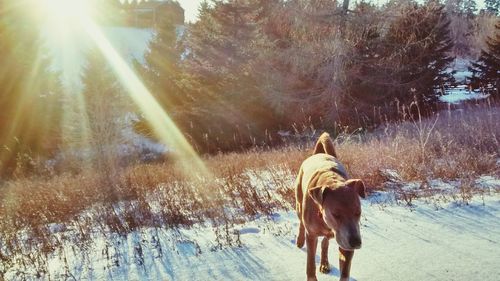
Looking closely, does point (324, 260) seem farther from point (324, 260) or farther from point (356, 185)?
point (356, 185)

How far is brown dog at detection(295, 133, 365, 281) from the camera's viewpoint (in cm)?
275

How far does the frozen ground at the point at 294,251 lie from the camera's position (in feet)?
11.9

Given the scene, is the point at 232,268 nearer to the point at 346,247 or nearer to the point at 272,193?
the point at 346,247

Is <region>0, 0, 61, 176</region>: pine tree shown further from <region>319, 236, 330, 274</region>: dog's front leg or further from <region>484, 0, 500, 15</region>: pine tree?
<region>484, 0, 500, 15</region>: pine tree

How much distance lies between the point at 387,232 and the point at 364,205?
3.57 ft

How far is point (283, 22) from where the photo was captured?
17.8m

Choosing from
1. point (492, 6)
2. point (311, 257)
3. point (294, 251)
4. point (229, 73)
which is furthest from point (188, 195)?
point (492, 6)

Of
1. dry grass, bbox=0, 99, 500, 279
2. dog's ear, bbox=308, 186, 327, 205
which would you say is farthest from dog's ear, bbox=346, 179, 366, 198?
dry grass, bbox=0, 99, 500, 279

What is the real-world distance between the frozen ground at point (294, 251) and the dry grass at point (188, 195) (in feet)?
0.88

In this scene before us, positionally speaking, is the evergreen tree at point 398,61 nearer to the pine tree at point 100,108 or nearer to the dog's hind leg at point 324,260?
the pine tree at point 100,108

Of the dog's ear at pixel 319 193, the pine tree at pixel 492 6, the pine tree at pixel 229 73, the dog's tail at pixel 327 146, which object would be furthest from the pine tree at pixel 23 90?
the pine tree at pixel 492 6

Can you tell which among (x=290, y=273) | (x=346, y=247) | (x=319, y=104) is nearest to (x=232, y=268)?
(x=290, y=273)

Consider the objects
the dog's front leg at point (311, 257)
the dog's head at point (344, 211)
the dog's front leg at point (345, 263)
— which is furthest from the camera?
the dog's front leg at point (311, 257)

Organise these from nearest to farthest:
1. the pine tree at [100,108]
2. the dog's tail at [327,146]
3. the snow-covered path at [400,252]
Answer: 1. the snow-covered path at [400,252]
2. the dog's tail at [327,146]
3. the pine tree at [100,108]
